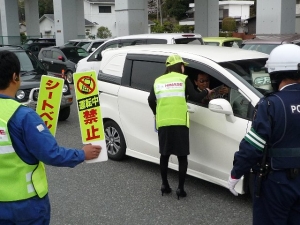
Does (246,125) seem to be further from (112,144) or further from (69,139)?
(69,139)

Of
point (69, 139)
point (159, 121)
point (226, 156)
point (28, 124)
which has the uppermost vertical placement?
point (28, 124)

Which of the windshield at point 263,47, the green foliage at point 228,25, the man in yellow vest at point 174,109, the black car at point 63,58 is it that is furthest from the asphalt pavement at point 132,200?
the green foliage at point 228,25

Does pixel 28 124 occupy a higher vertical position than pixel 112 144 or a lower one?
higher

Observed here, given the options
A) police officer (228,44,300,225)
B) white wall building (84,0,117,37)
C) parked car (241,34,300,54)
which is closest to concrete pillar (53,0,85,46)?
parked car (241,34,300,54)

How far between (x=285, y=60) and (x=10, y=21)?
3579 cm

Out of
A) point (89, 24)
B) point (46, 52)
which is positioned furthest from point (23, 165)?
point (89, 24)

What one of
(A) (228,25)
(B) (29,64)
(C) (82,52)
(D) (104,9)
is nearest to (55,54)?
(C) (82,52)

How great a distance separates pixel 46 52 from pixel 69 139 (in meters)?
11.3

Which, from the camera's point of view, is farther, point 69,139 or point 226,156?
point 69,139

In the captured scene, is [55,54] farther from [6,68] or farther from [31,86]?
[6,68]

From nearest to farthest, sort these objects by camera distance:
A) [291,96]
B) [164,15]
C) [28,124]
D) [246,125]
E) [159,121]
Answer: [28,124]
[291,96]
[246,125]
[159,121]
[164,15]

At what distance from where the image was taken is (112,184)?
19.6ft

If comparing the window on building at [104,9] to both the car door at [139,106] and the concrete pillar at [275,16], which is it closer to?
the concrete pillar at [275,16]

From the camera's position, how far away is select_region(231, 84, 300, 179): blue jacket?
279 centimetres
